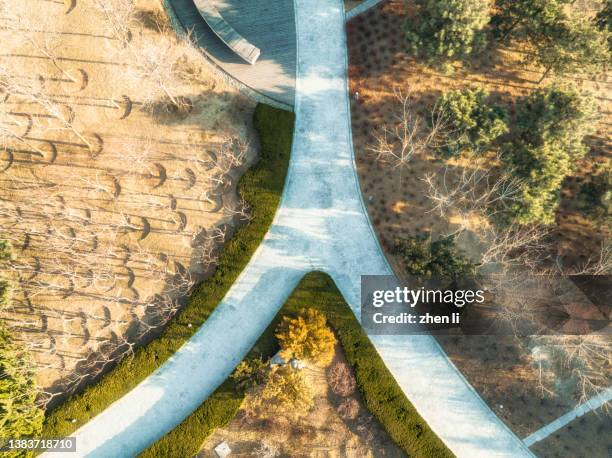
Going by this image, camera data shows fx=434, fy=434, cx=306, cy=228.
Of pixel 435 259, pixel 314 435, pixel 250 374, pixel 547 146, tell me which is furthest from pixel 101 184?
pixel 547 146

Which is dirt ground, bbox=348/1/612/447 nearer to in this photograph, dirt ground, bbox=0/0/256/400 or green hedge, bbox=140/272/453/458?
green hedge, bbox=140/272/453/458

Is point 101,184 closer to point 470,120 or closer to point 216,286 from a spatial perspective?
point 216,286

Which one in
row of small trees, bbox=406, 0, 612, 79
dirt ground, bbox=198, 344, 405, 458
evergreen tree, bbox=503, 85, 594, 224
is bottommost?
dirt ground, bbox=198, 344, 405, 458

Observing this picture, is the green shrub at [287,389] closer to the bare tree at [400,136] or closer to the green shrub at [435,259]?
the green shrub at [435,259]

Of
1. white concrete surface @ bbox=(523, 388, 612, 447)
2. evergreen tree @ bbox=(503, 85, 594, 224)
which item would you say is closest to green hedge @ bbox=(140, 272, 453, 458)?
white concrete surface @ bbox=(523, 388, 612, 447)

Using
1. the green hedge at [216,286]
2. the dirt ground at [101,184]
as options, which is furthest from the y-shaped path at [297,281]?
the dirt ground at [101,184]

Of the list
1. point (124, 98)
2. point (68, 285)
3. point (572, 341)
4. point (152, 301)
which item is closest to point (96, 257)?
point (68, 285)
